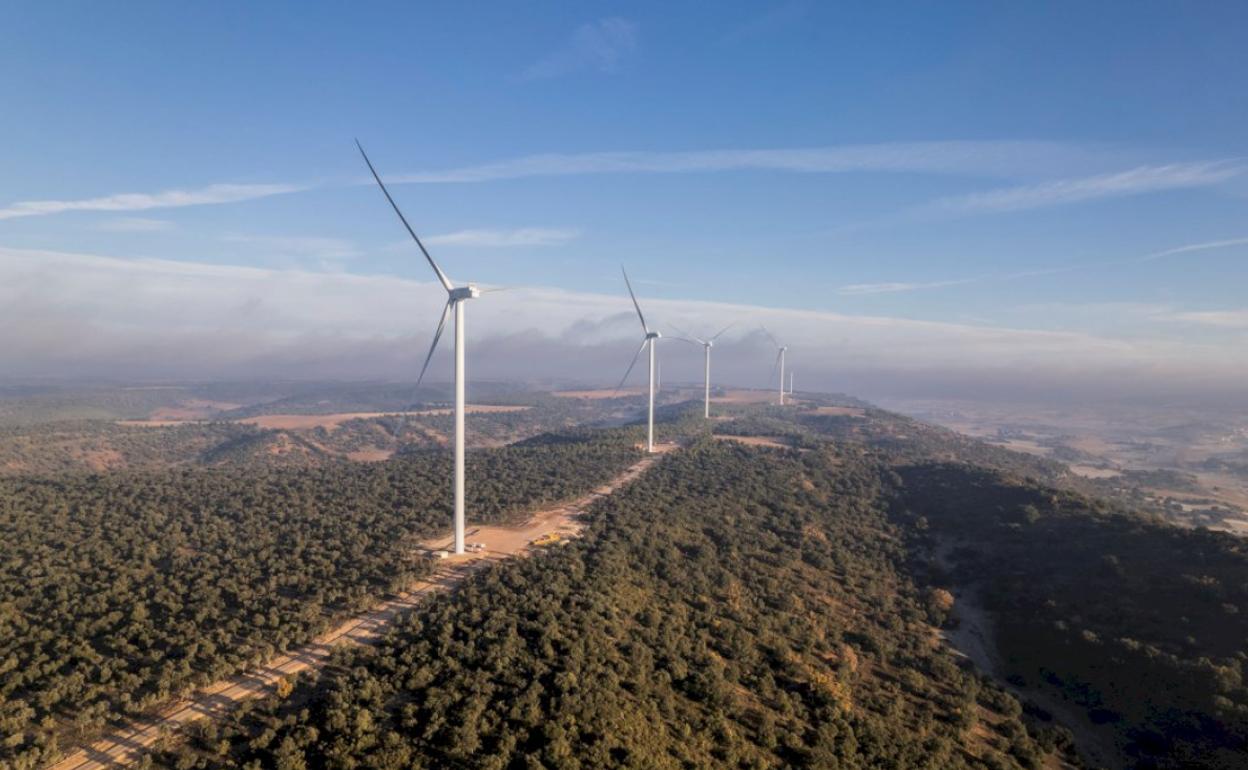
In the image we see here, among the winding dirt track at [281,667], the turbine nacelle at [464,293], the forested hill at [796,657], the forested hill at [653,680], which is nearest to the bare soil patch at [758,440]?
the forested hill at [796,657]

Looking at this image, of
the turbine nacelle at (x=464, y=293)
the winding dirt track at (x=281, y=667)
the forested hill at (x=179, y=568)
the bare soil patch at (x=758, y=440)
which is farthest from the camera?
the bare soil patch at (x=758, y=440)

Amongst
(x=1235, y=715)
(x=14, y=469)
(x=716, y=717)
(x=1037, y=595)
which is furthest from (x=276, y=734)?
(x=14, y=469)

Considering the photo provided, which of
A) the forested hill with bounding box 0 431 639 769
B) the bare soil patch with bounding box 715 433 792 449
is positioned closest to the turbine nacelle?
the forested hill with bounding box 0 431 639 769

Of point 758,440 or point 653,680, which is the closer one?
point 653,680

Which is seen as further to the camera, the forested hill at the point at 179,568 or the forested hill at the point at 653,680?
the forested hill at the point at 179,568

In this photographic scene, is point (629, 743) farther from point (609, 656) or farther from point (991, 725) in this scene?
point (991, 725)

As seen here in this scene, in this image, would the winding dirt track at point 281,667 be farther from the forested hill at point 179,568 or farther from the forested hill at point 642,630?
the forested hill at point 642,630

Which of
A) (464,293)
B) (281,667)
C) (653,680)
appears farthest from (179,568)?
(653,680)

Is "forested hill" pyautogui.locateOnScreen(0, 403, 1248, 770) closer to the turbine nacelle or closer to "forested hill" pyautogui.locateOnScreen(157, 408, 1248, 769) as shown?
"forested hill" pyautogui.locateOnScreen(157, 408, 1248, 769)

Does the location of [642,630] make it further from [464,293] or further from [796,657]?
[464,293]
